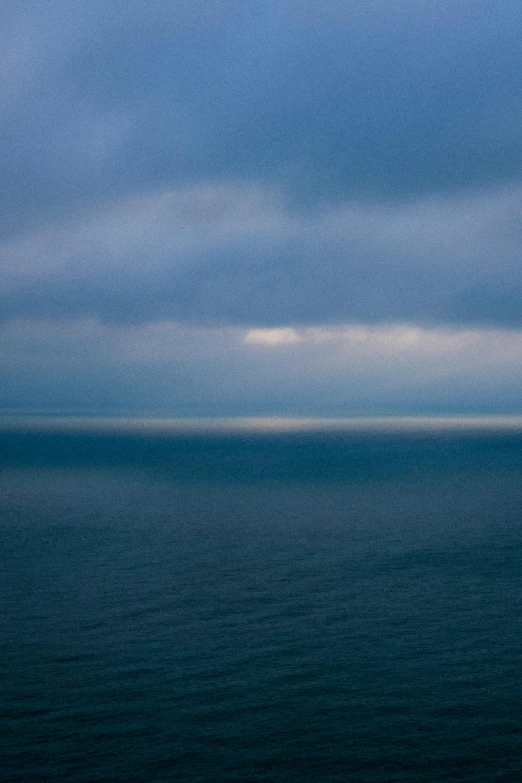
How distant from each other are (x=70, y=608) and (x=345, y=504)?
8506 cm

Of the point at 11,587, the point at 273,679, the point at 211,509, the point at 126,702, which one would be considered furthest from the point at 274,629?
the point at 211,509

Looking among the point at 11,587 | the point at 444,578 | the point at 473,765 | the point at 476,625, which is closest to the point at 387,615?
the point at 476,625

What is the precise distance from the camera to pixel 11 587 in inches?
2884

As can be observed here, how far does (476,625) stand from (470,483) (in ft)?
440

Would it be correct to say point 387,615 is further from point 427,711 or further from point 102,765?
point 102,765

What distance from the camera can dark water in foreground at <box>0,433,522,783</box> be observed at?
38.7 m

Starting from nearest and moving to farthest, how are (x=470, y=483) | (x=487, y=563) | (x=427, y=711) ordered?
1. (x=427, y=711)
2. (x=487, y=563)
3. (x=470, y=483)

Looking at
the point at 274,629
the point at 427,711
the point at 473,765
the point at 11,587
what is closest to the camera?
the point at 473,765

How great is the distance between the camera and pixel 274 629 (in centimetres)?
5888

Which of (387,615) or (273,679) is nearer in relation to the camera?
(273,679)

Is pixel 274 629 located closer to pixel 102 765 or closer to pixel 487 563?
pixel 102 765

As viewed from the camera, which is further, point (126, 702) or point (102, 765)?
point (126, 702)

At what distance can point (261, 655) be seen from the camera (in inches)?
2073

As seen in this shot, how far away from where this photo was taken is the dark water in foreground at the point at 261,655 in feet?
127
